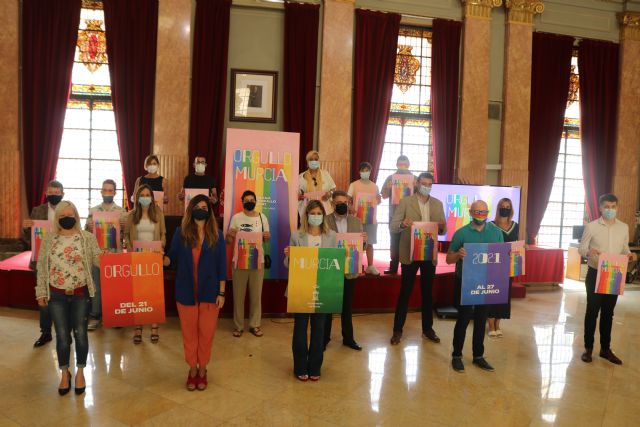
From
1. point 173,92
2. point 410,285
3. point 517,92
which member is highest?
point 517,92

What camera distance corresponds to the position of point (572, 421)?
3.89 m

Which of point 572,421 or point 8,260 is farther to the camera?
point 8,260

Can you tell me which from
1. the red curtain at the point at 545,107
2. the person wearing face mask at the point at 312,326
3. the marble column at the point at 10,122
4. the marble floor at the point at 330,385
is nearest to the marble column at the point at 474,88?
the red curtain at the point at 545,107

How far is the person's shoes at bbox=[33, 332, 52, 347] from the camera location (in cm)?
517

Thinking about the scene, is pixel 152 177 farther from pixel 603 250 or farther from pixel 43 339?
pixel 603 250

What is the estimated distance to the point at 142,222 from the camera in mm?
5316

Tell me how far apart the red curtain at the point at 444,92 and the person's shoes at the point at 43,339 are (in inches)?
261

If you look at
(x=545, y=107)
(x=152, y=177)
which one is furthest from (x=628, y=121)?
(x=152, y=177)

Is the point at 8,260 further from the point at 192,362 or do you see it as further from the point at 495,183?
the point at 495,183

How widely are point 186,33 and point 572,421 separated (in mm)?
7451

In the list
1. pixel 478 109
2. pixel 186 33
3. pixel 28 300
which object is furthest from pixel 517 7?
pixel 28 300

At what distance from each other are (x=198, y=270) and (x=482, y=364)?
9.17 ft

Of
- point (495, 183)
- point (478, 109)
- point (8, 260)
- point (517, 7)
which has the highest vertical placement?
point (517, 7)

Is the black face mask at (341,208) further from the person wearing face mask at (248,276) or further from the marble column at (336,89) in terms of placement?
the marble column at (336,89)
